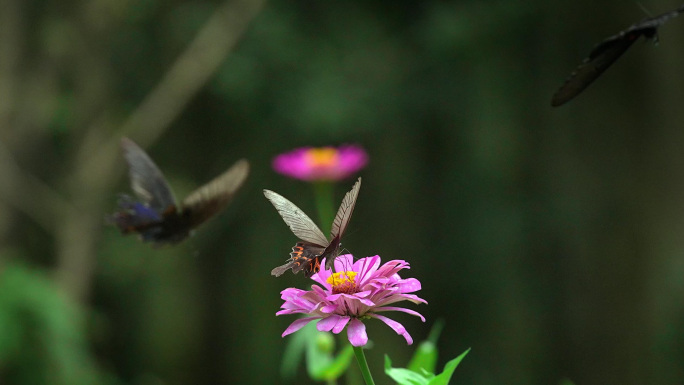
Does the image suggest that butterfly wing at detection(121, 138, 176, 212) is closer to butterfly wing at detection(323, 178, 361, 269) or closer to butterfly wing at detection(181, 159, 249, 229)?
butterfly wing at detection(181, 159, 249, 229)

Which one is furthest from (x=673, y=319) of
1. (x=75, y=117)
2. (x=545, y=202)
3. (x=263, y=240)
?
(x=75, y=117)

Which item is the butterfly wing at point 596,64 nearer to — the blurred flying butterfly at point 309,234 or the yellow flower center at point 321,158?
the blurred flying butterfly at point 309,234

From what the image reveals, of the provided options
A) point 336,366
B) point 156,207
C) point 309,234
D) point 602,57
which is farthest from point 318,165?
point 602,57

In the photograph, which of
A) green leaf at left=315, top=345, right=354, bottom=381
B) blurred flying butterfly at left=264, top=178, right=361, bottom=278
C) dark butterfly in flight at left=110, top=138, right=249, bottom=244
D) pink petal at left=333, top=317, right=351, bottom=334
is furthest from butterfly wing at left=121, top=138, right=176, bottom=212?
pink petal at left=333, top=317, right=351, bottom=334

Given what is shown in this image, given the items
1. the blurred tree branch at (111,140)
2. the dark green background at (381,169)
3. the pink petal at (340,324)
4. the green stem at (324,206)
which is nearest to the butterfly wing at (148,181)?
the green stem at (324,206)

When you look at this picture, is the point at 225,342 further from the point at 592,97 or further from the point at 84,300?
the point at 592,97
